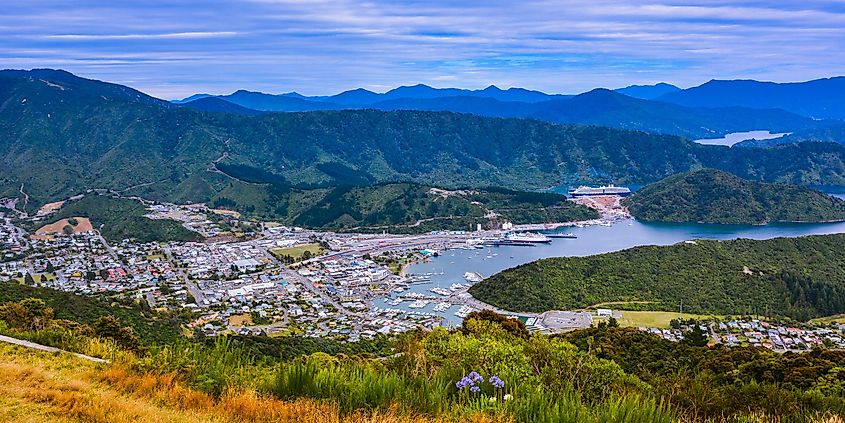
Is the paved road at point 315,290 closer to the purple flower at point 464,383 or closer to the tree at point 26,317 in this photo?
the tree at point 26,317

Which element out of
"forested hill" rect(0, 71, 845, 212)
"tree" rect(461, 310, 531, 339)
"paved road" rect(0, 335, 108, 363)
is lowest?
"tree" rect(461, 310, 531, 339)

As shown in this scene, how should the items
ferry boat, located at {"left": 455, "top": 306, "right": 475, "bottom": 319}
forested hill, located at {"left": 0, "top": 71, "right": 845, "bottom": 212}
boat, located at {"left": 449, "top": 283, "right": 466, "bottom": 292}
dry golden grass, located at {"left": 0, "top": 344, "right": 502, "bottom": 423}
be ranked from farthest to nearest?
forested hill, located at {"left": 0, "top": 71, "right": 845, "bottom": 212} → boat, located at {"left": 449, "top": 283, "right": 466, "bottom": 292} → ferry boat, located at {"left": 455, "top": 306, "right": 475, "bottom": 319} → dry golden grass, located at {"left": 0, "top": 344, "right": 502, "bottom": 423}

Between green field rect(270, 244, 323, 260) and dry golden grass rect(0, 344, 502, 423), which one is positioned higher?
dry golden grass rect(0, 344, 502, 423)

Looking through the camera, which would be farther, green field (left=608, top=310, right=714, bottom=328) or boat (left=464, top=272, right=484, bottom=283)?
boat (left=464, top=272, right=484, bottom=283)

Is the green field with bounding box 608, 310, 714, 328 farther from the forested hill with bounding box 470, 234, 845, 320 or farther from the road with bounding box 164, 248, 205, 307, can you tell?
the road with bounding box 164, 248, 205, 307

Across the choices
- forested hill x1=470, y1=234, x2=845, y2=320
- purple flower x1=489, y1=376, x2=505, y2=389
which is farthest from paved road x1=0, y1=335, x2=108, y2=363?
forested hill x1=470, y1=234, x2=845, y2=320

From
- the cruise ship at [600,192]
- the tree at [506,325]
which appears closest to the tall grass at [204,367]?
the tree at [506,325]

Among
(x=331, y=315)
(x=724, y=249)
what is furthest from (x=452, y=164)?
(x=331, y=315)
